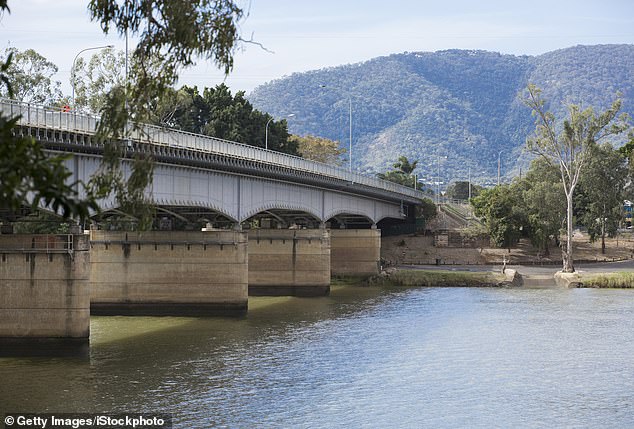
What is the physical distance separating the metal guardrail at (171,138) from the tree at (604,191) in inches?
1038

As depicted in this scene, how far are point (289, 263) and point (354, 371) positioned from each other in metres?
34.2

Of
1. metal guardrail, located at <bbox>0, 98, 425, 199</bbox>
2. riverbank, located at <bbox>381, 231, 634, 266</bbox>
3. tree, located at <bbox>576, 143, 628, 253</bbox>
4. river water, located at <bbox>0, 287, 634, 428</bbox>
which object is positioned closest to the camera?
river water, located at <bbox>0, 287, 634, 428</bbox>

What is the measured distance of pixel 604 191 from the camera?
102m

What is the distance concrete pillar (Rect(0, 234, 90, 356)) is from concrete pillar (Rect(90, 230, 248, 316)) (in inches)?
586

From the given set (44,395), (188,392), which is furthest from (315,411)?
(44,395)

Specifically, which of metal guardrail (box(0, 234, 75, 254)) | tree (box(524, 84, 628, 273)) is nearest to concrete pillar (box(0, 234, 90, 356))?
metal guardrail (box(0, 234, 75, 254))

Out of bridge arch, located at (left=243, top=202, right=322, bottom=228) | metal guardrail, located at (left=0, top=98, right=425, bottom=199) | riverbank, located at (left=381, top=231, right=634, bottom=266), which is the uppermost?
metal guardrail, located at (left=0, top=98, right=425, bottom=199)

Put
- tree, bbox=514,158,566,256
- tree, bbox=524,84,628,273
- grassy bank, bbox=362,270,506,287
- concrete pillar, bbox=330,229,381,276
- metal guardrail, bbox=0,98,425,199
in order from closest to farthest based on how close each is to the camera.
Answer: metal guardrail, bbox=0,98,425,199 → grassy bank, bbox=362,270,506,287 → tree, bbox=524,84,628,273 → concrete pillar, bbox=330,229,381,276 → tree, bbox=514,158,566,256

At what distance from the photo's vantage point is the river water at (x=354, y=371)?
95.7ft

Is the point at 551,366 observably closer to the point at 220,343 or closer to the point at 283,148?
the point at 220,343

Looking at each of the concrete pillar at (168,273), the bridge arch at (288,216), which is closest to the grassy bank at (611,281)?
the bridge arch at (288,216)

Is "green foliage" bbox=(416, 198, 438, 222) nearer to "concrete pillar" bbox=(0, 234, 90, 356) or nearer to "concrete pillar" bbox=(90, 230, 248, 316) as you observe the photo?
"concrete pillar" bbox=(90, 230, 248, 316)

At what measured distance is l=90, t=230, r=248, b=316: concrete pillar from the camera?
5400 cm

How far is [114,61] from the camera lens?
9175 cm
